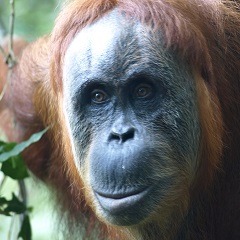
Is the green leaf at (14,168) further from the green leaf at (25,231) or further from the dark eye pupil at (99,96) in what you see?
the dark eye pupil at (99,96)

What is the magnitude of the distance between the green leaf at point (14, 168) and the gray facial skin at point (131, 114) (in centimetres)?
59

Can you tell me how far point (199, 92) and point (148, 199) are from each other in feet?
1.89

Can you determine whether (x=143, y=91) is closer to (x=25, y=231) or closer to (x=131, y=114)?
(x=131, y=114)

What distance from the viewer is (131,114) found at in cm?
304

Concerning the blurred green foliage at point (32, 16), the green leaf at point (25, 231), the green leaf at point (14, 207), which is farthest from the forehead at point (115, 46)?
the blurred green foliage at point (32, 16)

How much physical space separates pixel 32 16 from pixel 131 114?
3.01 meters

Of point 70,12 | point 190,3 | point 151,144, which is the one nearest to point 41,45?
point 70,12

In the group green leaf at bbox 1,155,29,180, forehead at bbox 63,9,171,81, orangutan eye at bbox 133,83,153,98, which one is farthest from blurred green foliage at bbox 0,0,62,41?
orangutan eye at bbox 133,83,153,98

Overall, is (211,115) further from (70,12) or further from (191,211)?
(70,12)

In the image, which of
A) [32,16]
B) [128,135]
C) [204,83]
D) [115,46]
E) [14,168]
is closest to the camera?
[128,135]

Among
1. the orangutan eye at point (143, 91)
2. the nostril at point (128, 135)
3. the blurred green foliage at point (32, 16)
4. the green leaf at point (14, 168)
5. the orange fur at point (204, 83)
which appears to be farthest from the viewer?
the blurred green foliage at point (32, 16)

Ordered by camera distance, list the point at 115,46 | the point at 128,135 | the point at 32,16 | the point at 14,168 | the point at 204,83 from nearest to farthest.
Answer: the point at 128,135
the point at 115,46
the point at 204,83
the point at 14,168
the point at 32,16

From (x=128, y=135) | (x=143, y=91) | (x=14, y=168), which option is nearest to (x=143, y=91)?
(x=143, y=91)

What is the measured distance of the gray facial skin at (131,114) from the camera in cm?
298
